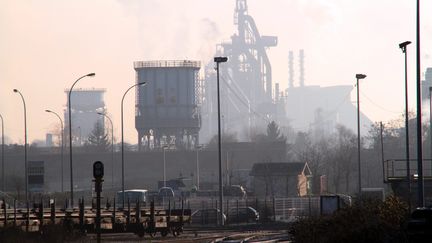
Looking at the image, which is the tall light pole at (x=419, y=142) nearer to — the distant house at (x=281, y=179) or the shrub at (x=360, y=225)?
the shrub at (x=360, y=225)

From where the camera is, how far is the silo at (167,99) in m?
178

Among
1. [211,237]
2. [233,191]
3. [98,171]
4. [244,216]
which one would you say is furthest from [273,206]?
[98,171]

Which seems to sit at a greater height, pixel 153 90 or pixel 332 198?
pixel 153 90

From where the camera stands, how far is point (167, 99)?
7072 inches

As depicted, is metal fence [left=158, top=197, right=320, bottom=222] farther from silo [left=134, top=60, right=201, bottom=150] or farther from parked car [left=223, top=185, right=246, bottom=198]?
silo [left=134, top=60, right=201, bottom=150]

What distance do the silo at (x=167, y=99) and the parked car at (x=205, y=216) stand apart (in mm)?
101291

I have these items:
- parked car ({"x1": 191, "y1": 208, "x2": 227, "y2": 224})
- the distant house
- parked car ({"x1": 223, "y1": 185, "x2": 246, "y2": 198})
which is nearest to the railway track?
parked car ({"x1": 191, "y1": 208, "x2": 227, "y2": 224})

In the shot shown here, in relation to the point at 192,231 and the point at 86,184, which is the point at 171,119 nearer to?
the point at 86,184

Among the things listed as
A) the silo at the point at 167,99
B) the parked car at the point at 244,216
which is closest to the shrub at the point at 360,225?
the parked car at the point at 244,216

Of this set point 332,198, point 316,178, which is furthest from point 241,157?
point 332,198

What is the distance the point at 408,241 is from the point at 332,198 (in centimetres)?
1830

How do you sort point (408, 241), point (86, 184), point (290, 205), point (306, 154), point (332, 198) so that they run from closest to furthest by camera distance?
point (408, 241) → point (332, 198) → point (290, 205) → point (306, 154) → point (86, 184)

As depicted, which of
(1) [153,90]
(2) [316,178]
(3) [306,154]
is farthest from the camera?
(1) [153,90]

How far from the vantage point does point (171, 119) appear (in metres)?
180
